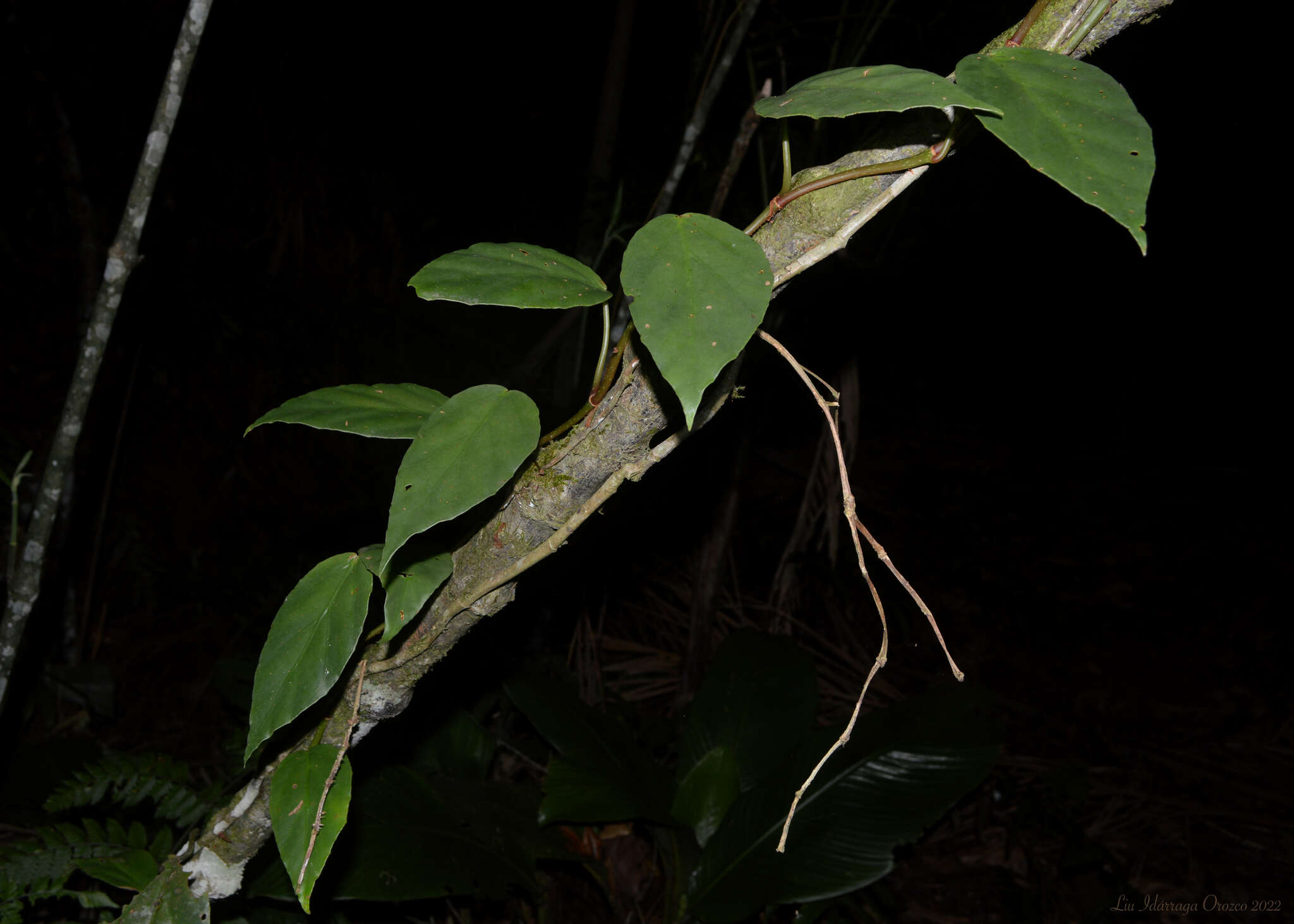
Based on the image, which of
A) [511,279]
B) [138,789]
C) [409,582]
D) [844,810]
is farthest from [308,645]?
[844,810]

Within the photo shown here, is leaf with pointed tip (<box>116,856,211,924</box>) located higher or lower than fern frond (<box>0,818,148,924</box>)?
higher

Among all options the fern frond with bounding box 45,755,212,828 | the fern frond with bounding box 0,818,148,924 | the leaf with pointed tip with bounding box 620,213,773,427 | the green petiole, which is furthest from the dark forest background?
the leaf with pointed tip with bounding box 620,213,773,427

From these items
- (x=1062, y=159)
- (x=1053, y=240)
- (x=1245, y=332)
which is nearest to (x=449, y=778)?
(x=1062, y=159)

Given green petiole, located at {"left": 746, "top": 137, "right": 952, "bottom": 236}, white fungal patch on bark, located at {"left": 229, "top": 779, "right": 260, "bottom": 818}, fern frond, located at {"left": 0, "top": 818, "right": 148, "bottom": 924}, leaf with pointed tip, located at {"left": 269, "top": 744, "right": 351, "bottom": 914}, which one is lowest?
fern frond, located at {"left": 0, "top": 818, "right": 148, "bottom": 924}

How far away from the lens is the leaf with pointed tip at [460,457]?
486 mm

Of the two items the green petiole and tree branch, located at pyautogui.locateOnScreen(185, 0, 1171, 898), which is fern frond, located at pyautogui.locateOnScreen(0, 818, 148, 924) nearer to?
tree branch, located at pyautogui.locateOnScreen(185, 0, 1171, 898)

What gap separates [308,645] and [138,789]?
919mm

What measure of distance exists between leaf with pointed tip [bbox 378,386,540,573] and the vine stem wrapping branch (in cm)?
21

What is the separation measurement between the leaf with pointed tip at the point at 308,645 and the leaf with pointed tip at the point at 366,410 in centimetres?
12

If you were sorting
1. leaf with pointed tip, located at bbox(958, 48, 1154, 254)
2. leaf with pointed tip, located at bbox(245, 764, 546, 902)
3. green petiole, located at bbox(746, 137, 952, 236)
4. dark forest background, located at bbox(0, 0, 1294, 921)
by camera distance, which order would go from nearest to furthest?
1. leaf with pointed tip, located at bbox(958, 48, 1154, 254)
2. green petiole, located at bbox(746, 137, 952, 236)
3. leaf with pointed tip, located at bbox(245, 764, 546, 902)
4. dark forest background, located at bbox(0, 0, 1294, 921)

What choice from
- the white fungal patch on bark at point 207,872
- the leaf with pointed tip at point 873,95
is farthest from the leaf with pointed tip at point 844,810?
the leaf with pointed tip at point 873,95

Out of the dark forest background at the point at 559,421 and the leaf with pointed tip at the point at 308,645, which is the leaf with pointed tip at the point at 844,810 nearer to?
the dark forest background at the point at 559,421

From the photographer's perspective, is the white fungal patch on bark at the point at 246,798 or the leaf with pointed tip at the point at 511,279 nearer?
the leaf with pointed tip at the point at 511,279

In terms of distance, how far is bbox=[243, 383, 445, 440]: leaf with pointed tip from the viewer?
1.83 feet
